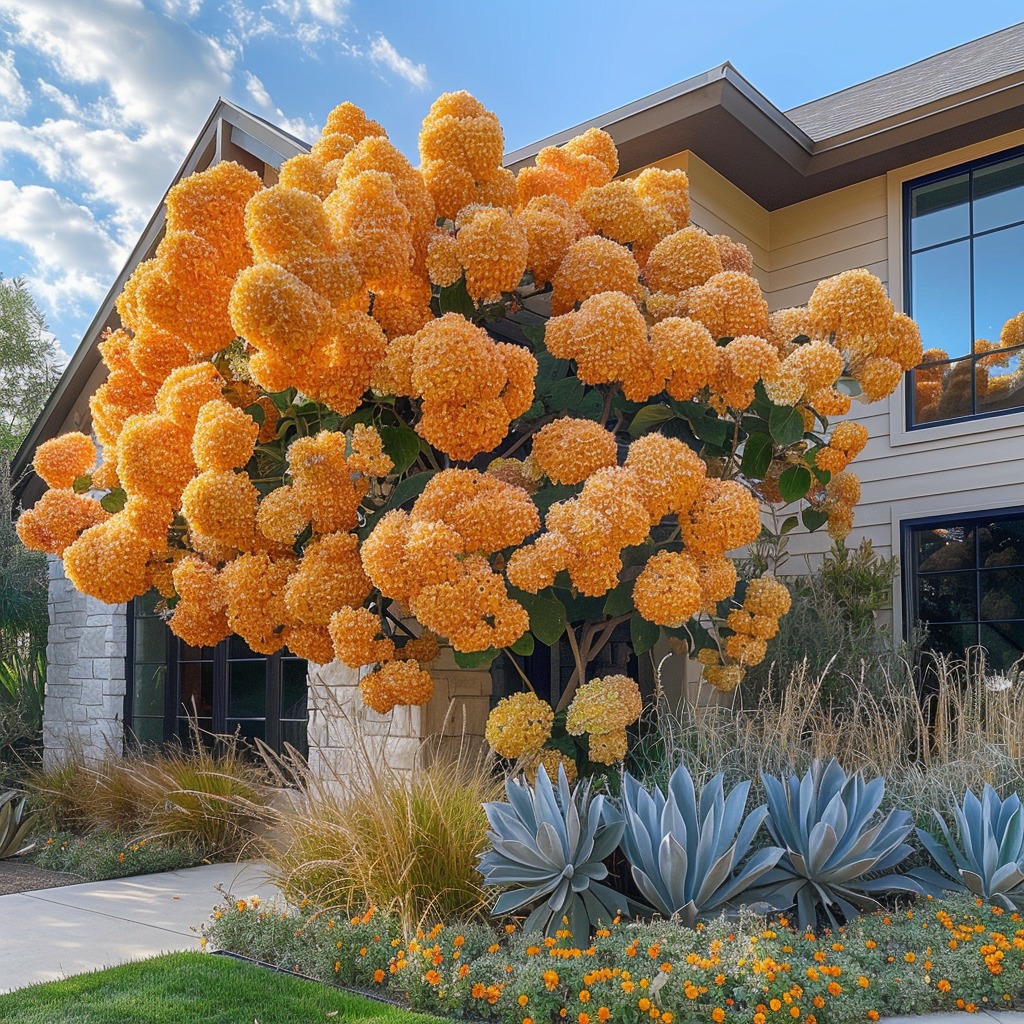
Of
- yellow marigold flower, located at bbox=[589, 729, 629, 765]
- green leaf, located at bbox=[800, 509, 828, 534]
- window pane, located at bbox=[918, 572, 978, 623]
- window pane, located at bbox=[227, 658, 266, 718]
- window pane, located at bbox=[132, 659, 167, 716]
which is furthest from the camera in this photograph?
window pane, located at bbox=[132, 659, 167, 716]

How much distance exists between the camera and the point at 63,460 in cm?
588

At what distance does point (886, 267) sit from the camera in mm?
7922

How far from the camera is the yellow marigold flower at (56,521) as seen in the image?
220 inches

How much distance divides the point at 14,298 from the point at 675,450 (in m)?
21.1

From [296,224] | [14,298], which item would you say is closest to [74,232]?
[14,298]

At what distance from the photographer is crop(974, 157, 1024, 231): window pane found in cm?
748

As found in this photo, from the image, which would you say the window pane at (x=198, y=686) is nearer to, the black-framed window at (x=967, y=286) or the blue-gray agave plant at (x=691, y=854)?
the blue-gray agave plant at (x=691, y=854)

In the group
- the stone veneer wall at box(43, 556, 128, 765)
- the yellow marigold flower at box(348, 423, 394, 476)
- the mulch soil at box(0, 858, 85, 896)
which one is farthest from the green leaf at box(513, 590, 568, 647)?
the stone veneer wall at box(43, 556, 128, 765)

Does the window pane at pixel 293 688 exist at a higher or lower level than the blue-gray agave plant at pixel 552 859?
higher

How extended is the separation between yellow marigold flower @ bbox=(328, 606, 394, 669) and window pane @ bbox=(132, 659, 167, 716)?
17.1 feet

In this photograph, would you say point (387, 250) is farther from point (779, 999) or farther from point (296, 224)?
point (779, 999)

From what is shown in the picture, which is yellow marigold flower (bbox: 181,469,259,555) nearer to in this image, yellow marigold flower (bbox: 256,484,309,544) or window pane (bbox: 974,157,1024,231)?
yellow marigold flower (bbox: 256,484,309,544)

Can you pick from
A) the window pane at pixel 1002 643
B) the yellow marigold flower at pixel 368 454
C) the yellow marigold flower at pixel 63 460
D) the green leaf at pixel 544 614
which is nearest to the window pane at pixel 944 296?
the window pane at pixel 1002 643

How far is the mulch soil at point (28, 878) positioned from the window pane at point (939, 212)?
307 inches
